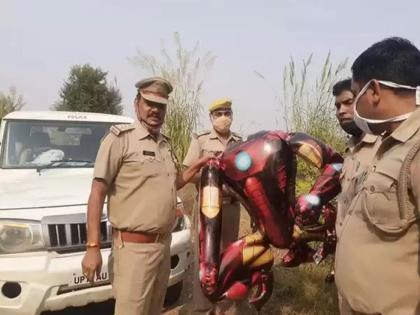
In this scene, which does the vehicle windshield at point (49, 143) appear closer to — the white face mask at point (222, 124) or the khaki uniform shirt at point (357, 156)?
the white face mask at point (222, 124)

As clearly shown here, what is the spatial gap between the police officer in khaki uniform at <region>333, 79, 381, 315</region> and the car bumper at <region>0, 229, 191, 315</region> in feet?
5.56

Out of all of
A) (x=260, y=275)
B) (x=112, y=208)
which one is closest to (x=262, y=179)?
(x=260, y=275)

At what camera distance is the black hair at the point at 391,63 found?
1305 mm

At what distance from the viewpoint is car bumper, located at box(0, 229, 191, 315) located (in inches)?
109

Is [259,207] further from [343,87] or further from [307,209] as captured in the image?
[343,87]

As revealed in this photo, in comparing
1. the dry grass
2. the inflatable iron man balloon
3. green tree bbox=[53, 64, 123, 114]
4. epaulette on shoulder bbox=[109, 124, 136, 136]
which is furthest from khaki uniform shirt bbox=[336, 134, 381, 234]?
green tree bbox=[53, 64, 123, 114]

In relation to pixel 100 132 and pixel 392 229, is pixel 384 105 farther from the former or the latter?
pixel 100 132

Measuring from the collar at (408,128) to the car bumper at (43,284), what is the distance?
225cm

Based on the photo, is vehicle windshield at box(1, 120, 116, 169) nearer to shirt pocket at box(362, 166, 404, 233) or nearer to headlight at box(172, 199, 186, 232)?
headlight at box(172, 199, 186, 232)

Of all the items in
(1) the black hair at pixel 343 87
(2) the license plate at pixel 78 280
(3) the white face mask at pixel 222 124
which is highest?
(1) the black hair at pixel 343 87

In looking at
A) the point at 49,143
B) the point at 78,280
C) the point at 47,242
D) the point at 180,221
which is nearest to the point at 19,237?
the point at 47,242

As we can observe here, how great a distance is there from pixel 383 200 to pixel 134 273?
61.5 inches

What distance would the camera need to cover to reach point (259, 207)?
2.12 metres

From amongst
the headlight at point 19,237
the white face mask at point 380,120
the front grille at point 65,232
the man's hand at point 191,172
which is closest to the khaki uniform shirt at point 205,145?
the man's hand at point 191,172
